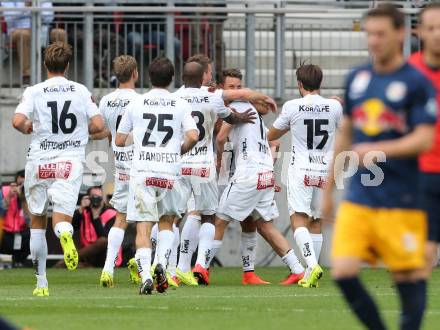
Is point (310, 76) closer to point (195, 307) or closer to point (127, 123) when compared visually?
point (127, 123)

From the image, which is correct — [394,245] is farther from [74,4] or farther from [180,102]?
[74,4]

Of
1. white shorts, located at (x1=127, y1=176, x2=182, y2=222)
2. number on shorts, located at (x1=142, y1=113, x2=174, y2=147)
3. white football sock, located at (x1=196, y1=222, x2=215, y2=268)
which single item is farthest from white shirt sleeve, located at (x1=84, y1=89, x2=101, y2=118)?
white football sock, located at (x1=196, y1=222, x2=215, y2=268)

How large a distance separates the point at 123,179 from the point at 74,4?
20.6ft

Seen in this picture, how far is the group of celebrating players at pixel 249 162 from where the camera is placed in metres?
7.54

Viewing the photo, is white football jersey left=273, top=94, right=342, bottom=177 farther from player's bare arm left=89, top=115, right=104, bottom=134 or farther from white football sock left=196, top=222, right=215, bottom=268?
player's bare arm left=89, top=115, right=104, bottom=134

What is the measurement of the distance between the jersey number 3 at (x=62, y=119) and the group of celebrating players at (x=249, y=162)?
0.01 m

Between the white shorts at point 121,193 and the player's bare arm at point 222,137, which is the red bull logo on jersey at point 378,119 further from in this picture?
the player's bare arm at point 222,137

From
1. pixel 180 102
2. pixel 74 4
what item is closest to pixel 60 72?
pixel 180 102

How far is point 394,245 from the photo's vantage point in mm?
7492

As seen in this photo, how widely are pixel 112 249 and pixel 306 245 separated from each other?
2.10 m

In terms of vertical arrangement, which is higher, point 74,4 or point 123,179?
point 74,4

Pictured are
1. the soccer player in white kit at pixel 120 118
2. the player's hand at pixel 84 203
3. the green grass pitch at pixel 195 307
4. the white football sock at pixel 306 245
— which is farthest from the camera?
the player's hand at pixel 84 203

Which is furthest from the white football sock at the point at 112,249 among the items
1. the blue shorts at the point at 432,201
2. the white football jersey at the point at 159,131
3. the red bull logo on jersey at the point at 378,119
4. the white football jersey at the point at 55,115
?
the red bull logo on jersey at the point at 378,119

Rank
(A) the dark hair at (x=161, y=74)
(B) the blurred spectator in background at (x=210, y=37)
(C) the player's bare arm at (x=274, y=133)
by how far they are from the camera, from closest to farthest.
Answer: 1. (A) the dark hair at (x=161, y=74)
2. (C) the player's bare arm at (x=274, y=133)
3. (B) the blurred spectator in background at (x=210, y=37)
